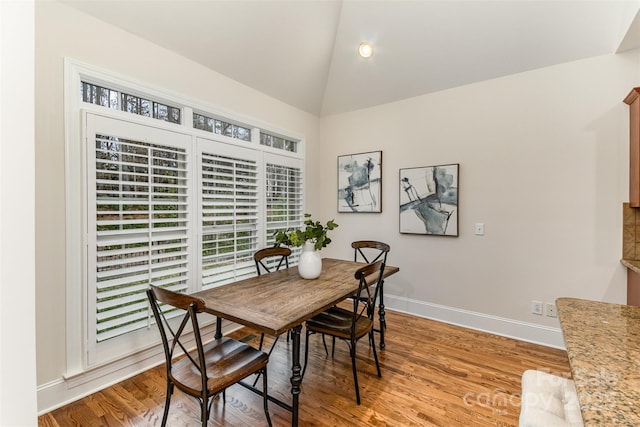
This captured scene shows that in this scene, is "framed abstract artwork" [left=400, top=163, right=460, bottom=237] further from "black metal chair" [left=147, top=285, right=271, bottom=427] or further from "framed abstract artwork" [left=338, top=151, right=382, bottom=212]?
"black metal chair" [left=147, top=285, right=271, bottom=427]

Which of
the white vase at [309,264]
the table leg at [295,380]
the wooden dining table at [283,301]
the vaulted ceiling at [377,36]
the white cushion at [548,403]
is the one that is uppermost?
the vaulted ceiling at [377,36]

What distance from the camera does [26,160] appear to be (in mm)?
1059

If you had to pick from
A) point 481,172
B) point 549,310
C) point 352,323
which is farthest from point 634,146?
point 352,323

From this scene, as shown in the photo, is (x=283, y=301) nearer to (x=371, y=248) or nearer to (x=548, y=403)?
(x=548, y=403)

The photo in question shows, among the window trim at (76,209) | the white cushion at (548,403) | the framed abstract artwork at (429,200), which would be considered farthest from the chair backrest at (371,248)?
the window trim at (76,209)

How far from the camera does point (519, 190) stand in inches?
116

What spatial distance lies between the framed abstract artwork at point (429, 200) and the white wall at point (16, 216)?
3270mm

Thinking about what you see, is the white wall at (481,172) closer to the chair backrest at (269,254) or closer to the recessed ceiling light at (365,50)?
the recessed ceiling light at (365,50)

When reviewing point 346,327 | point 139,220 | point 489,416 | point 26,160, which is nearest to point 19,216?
point 26,160

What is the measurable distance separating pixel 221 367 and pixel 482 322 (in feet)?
9.04

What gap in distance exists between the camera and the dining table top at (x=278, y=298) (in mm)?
1632

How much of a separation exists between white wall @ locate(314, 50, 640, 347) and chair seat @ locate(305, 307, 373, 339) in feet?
4.99

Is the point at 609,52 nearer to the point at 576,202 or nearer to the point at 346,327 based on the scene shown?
the point at 576,202

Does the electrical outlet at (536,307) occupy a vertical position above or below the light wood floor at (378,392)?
above
